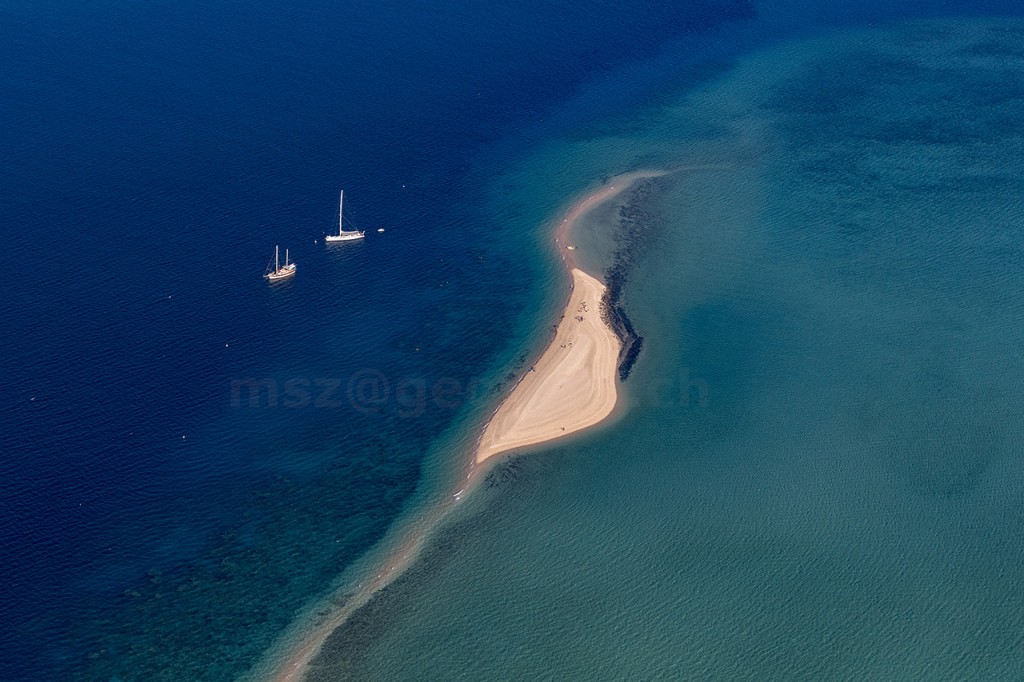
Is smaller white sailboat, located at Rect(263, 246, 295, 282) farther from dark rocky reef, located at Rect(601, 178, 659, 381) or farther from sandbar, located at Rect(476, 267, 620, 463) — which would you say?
dark rocky reef, located at Rect(601, 178, 659, 381)

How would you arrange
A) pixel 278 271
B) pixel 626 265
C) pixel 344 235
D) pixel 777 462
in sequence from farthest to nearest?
pixel 344 235 → pixel 626 265 → pixel 278 271 → pixel 777 462

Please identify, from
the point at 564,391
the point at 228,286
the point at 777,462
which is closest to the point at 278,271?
the point at 228,286

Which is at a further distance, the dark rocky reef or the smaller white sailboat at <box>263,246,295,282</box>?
the smaller white sailboat at <box>263,246,295,282</box>

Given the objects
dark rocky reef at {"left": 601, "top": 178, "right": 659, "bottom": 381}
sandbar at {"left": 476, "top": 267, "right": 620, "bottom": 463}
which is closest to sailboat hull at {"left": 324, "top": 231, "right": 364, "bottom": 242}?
sandbar at {"left": 476, "top": 267, "right": 620, "bottom": 463}

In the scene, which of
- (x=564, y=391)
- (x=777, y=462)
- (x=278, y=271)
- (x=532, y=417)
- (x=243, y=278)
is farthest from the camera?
(x=278, y=271)

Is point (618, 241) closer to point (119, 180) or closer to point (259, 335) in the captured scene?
point (259, 335)

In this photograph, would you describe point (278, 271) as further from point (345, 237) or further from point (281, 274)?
point (345, 237)

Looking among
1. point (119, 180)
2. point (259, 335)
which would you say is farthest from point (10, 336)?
point (119, 180)
